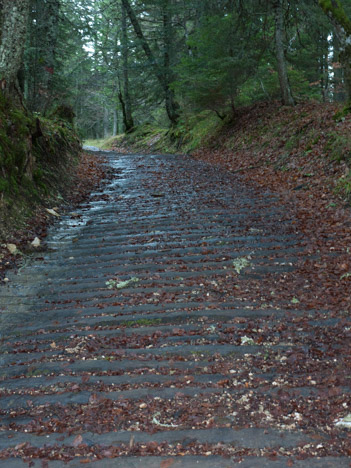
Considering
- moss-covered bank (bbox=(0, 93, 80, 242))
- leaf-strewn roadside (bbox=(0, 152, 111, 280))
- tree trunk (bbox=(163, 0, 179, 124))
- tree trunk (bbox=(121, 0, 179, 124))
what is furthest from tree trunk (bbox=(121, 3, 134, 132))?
moss-covered bank (bbox=(0, 93, 80, 242))

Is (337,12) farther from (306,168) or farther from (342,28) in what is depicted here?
(306,168)

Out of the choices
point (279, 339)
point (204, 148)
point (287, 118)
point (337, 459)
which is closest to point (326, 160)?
point (287, 118)

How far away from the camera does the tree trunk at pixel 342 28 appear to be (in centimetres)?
1002

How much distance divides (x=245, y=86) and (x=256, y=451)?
15.3 metres

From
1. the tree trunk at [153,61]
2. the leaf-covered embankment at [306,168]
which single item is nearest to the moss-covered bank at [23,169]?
the leaf-covered embankment at [306,168]

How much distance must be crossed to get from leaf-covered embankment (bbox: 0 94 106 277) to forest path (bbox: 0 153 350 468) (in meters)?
0.61

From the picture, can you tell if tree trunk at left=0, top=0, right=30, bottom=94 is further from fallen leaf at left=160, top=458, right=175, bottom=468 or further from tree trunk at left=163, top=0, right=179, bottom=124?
tree trunk at left=163, top=0, right=179, bottom=124

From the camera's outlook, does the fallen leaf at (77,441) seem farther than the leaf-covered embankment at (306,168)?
No

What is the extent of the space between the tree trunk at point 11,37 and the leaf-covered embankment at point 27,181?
56 cm

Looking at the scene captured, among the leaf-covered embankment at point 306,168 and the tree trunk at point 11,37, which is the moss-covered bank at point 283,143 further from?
the tree trunk at point 11,37

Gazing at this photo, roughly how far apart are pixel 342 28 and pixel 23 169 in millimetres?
8199

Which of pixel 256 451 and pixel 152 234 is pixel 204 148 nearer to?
pixel 152 234

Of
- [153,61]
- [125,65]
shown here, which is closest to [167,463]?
[153,61]

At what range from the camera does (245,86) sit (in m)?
16.0
